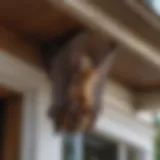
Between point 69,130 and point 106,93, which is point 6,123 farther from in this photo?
point 106,93

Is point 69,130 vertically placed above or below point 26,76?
below

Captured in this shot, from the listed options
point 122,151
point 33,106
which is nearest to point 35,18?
point 33,106

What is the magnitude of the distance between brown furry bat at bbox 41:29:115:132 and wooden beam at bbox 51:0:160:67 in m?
0.07

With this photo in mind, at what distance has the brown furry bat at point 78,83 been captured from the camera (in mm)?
1959

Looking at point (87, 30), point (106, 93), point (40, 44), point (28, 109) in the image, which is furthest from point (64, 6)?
point (106, 93)

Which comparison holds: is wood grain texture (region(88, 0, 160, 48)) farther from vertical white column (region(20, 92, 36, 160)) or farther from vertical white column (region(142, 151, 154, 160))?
vertical white column (region(142, 151, 154, 160))

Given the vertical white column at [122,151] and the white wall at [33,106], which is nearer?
the white wall at [33,106]

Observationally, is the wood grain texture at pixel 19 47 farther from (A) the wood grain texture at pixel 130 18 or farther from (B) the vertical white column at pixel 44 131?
(A) the wood grain texture at pixel 130 18

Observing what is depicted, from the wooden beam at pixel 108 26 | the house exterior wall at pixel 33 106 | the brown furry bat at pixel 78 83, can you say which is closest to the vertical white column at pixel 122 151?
the house exterior wall at pixel 33 106

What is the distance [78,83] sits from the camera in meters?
1.97

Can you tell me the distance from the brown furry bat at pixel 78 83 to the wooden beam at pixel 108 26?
7 cm

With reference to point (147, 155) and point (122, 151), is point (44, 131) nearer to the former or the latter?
point (122, 151)

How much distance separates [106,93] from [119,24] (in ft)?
2.19

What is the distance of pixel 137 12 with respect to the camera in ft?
6.33
